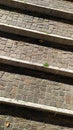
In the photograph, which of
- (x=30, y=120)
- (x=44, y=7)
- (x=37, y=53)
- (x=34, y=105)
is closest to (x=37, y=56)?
(x=37, y=53)

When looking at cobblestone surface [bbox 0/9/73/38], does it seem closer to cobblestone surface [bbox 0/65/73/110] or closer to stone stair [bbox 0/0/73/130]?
stone stair [bbox 0/0/73/130]

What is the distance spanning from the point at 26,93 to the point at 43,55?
55.2 inches

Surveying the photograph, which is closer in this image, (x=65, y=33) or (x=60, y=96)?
(x=60, y=96)

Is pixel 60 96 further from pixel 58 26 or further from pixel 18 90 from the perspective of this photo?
pixel 58 26

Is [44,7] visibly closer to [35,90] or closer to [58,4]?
[58,4]

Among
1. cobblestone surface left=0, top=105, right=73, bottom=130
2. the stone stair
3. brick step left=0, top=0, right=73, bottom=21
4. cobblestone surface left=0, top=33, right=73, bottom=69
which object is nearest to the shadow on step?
cobblestone surface left=0, top=105, right=73, bottom=130

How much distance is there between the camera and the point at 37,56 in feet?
26.9

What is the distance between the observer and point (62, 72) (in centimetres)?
796

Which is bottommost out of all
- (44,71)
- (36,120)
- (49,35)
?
(36,120)

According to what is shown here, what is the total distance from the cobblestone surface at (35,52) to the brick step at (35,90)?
1.33 feet

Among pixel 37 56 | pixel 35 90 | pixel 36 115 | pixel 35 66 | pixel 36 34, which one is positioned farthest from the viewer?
pixel 36 34

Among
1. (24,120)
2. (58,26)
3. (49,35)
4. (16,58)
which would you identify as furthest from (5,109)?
Result: (58,26)

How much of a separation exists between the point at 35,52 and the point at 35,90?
1.29m

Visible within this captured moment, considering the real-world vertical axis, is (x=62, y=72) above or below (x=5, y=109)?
above
